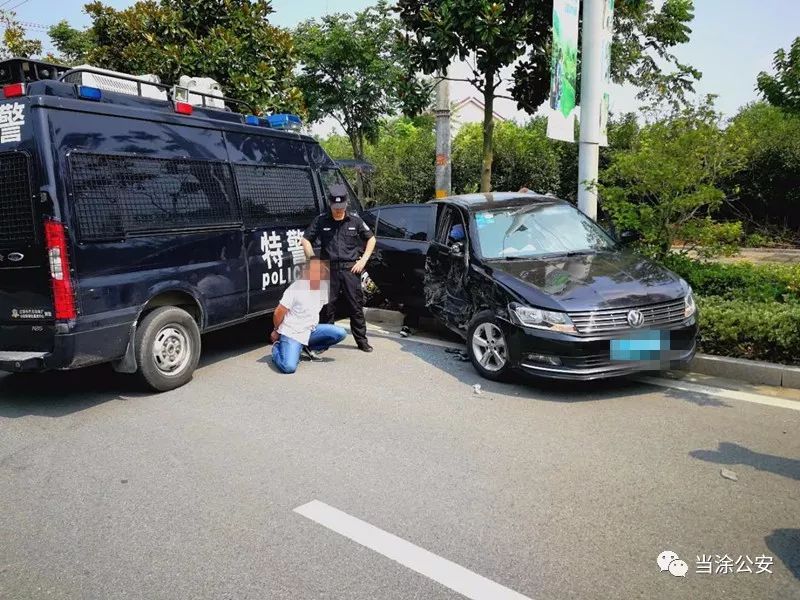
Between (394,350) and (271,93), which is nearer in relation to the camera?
(394,350)

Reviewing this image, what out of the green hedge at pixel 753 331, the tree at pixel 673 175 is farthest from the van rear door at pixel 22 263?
the tree at pixel 673 175

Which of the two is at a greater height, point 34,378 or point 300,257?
point 300,257

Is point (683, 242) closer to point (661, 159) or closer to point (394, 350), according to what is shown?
point (661, 159)

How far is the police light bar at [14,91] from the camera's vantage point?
4.90 metres

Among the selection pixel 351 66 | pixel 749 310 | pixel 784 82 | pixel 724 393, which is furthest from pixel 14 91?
pixel 351 66

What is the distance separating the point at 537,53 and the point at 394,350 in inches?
217

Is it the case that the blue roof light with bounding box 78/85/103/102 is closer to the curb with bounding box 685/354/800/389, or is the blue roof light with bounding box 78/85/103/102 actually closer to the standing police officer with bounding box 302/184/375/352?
the standing police officer with bounding box 302/184/375/352

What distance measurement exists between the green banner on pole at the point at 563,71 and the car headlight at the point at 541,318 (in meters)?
3.71

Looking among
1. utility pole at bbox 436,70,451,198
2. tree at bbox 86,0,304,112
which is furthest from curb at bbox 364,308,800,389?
tree at bbox 86,0,304,112

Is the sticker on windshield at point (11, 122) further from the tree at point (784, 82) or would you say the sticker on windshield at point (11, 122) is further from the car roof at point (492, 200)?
the tree at point (784, 82)

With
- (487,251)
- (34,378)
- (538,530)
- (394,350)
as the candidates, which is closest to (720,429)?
(538,530)

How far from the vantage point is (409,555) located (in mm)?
3125

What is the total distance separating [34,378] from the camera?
6.28 m

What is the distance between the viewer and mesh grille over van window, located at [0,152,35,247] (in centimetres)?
490
